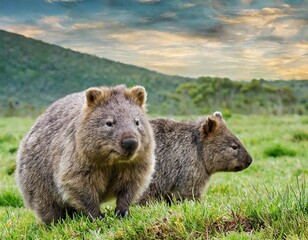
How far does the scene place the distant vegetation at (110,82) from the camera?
116 ft

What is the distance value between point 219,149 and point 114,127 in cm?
307

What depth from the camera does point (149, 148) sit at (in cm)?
709

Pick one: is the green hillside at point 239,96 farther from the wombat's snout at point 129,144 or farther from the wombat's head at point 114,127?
the wombat's snout at point 129,144

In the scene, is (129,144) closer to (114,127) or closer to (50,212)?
(114,127)

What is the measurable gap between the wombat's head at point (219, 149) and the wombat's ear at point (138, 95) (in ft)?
7.38

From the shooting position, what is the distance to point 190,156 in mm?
9203

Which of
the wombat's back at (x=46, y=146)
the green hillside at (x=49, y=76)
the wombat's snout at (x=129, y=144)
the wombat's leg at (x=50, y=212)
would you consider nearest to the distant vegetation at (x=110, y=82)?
the green hillside at (x=49, y=76)

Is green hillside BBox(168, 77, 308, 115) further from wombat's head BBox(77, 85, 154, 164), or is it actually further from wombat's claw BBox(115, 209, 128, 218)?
wombat's claw BBox(115, 209, 128, 218)

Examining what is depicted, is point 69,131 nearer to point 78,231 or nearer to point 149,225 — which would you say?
point 78,231

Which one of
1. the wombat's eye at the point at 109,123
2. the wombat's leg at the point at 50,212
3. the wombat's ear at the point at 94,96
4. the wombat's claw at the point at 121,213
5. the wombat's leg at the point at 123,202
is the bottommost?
the wombat's leg at the point at 50,212

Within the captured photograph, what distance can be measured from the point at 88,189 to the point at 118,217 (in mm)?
456

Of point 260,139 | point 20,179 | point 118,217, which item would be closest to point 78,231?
point 118,217

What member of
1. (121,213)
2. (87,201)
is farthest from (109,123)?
(121,213)

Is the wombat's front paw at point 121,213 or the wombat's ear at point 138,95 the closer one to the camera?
the wombat's front paw at point 121,213
